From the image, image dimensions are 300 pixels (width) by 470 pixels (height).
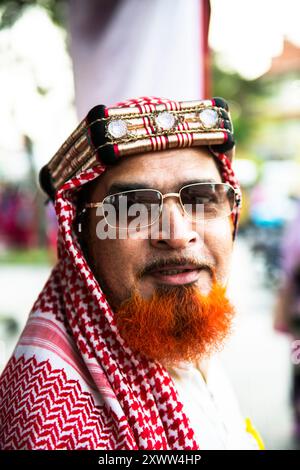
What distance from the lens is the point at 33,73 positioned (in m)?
8.16

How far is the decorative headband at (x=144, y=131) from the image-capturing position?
158 centimetres

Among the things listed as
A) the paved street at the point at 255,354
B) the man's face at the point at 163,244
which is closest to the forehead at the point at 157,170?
the man's face at the point at 163,244

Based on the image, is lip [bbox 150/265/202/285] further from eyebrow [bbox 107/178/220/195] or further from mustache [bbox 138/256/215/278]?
eyebrow [bbox 107/178/220/195]

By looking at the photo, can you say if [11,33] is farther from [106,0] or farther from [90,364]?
[90,364]

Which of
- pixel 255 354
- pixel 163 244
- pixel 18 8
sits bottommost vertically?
pixel 255 354

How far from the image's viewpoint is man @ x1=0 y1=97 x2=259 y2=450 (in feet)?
4.76

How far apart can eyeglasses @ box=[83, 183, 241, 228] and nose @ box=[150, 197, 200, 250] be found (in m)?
0.02

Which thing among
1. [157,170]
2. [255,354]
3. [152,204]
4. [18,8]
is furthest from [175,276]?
A: [255,354]

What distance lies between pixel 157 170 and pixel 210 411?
2.77ft

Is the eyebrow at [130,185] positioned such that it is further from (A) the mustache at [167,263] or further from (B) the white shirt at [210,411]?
(B) the white shirt at [210,411]

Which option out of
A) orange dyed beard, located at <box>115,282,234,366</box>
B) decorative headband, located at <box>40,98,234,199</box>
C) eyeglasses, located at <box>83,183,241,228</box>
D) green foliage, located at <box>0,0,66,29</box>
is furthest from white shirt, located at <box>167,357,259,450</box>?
green foliage, located at <box>0,0,66,29</box>

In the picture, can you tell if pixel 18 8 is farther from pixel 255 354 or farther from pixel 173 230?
pixel 255 354

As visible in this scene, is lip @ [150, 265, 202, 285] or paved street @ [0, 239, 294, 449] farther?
paved street @ [0, 239, 294, 449]

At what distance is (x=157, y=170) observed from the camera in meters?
1.62
